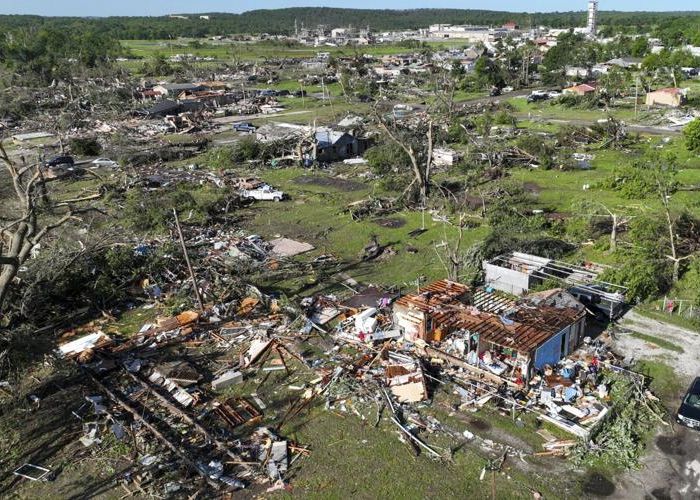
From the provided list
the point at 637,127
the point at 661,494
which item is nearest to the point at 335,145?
the point at 637,127

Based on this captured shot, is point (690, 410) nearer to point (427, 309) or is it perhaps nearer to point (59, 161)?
point (427, 309)

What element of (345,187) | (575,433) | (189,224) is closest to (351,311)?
(575,433)

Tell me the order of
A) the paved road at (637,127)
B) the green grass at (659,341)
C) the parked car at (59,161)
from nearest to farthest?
1. the green grass at (659,341)
2. the parked car at (59,161)
3. the paved road at (637,127)

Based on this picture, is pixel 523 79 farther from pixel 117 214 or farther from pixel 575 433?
pixel 575 433

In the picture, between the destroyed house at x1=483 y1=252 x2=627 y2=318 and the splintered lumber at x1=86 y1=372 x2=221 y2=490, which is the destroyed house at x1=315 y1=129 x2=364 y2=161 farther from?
the splintered lumber at x1=86 y1=372 x2=221 y2=490

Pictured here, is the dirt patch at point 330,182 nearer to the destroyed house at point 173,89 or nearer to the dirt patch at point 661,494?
the dirt patch at point 661,494

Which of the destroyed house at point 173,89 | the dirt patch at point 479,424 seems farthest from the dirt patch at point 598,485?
the destroyed house at point 173,89
